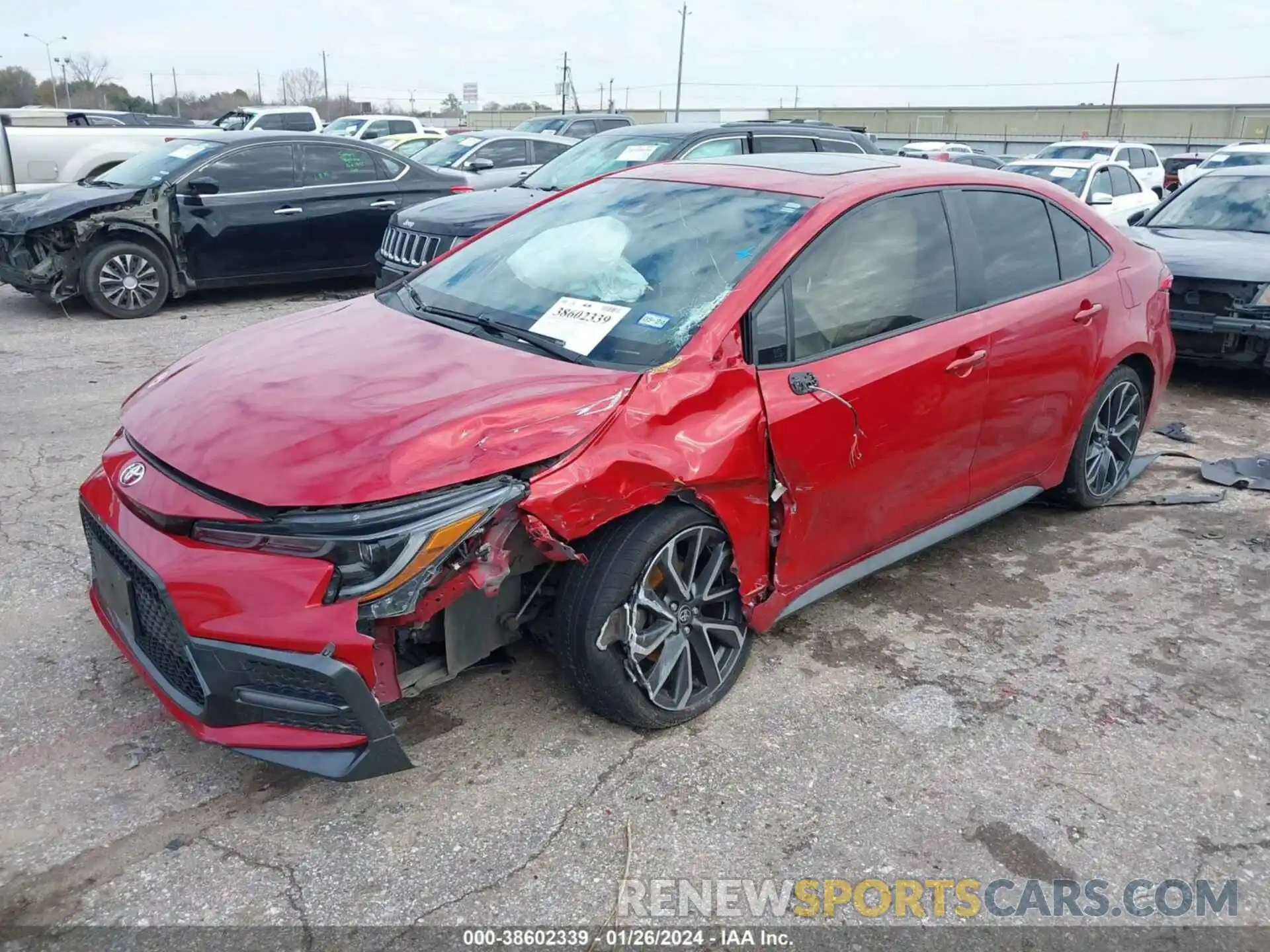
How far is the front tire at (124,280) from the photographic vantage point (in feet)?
28.4

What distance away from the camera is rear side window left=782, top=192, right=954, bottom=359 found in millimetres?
3412

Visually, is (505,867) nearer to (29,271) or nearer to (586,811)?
(586,811)

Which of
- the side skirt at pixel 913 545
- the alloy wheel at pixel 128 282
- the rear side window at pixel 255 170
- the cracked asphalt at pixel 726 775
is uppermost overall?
the rear side window at pixel 255 170

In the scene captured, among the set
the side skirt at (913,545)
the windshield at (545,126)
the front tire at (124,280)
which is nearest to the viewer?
the side skirt at (913,545)

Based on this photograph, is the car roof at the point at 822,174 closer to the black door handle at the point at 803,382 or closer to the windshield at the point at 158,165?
the black door handle at the point at 803,382

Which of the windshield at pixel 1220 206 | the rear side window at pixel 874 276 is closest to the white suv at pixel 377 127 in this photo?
the windshield at pixel 1220 206

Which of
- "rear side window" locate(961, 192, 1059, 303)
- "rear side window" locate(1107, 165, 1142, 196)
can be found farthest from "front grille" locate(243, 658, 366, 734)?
"rear side window" locate(1107, 165, 1142, 196)

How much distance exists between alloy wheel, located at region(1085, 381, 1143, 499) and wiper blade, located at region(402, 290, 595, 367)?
111 inches

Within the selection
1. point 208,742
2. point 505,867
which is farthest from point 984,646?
point 208,742

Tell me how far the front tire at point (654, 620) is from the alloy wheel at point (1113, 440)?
249 centimetres

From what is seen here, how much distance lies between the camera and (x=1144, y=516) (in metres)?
5.07

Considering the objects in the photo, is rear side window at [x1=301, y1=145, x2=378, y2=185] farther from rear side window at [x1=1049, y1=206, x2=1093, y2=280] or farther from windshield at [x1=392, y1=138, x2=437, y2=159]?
rear side window at [x1=1049, y1=206, x2=1093, y2=280]

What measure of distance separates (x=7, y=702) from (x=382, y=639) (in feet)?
4.92

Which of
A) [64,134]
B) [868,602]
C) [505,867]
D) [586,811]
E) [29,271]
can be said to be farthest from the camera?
[64,134]
